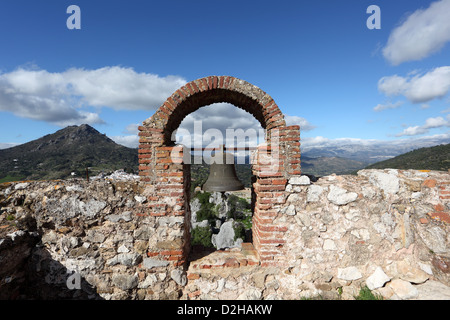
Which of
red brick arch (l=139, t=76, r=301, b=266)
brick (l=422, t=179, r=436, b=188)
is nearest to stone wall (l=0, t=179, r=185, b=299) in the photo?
red brick arch (l=139, t=76, r=301, b=266)

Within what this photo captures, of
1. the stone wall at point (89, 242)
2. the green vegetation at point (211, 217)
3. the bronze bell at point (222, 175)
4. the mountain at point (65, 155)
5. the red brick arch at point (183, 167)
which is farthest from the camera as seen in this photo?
the mountain at point (65, 155)

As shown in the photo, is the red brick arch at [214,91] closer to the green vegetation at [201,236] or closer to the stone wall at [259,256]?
the stone wall at [259,256]

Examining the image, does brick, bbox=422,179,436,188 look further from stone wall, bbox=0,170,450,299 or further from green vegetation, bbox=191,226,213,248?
green vegetation, bbox=191,226,213,248

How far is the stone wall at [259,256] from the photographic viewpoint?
3.29m

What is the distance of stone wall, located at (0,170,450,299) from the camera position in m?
3.29

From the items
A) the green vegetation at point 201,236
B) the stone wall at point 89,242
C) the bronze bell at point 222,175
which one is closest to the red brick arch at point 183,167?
the stone wall at point 89,242

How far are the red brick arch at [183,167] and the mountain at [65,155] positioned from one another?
43051mm

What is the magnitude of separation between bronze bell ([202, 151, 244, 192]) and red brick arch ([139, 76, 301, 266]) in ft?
1.31

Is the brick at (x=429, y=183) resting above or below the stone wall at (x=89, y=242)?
above

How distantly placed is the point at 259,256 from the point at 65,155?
A: 7495cm

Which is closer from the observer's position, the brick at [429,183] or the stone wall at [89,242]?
the stone wall at [89,242]

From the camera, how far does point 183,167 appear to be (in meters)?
3.54
